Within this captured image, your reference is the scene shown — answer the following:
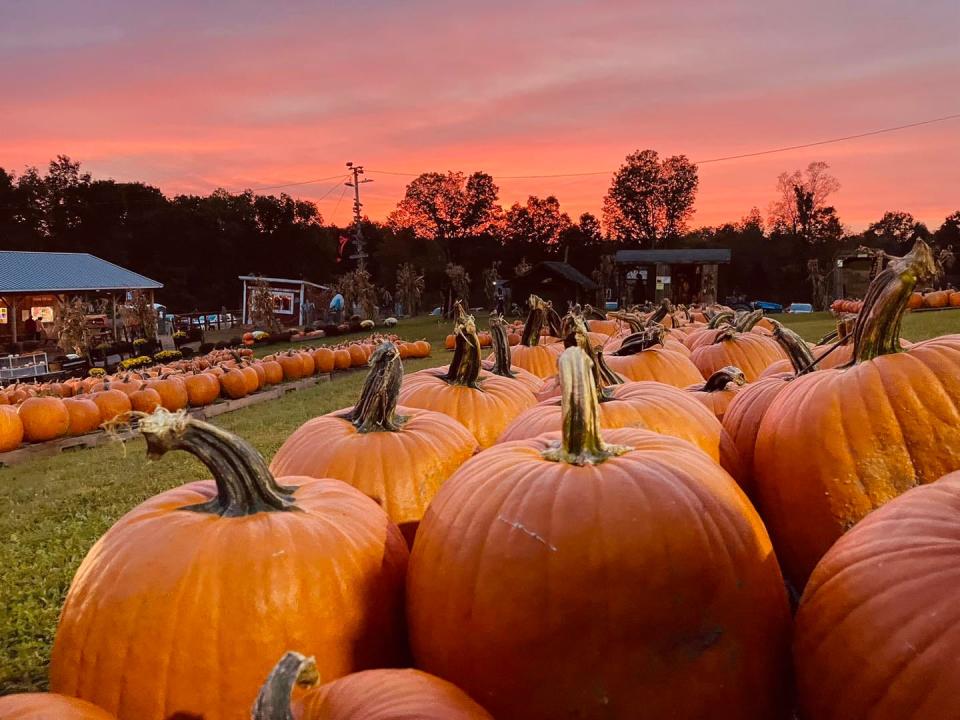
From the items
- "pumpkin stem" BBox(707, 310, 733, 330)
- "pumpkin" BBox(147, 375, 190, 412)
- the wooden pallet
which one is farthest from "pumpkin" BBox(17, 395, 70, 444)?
"pumpkin stem" BBox(707, 310, 733, 330)

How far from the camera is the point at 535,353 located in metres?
5.43

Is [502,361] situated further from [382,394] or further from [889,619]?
[889,619]

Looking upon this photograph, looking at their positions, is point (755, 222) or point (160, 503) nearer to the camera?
point (160, 503)

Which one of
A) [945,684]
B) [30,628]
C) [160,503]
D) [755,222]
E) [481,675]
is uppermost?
[755,222]

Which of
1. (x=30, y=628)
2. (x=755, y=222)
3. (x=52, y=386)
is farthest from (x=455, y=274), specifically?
(x=755, y=222)

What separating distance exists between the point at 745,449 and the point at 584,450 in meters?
1.11

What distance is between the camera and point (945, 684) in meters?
1.13

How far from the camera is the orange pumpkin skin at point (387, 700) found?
1.25 m

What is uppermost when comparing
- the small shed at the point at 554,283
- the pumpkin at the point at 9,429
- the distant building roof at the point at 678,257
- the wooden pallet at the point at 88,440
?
the distant building roof at the point at 678,257

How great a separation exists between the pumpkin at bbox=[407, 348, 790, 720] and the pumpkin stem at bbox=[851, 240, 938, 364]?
851 millimetres

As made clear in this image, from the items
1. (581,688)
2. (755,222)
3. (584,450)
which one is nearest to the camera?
(581,688)

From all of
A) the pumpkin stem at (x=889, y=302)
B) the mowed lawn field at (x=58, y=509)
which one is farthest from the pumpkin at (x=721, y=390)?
the mowed lawn field at (x=58, y=509)

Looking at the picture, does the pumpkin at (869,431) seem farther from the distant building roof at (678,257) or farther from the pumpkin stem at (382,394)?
the distant building roof at (678,257)

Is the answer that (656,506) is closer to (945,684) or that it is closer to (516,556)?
(516,556)
